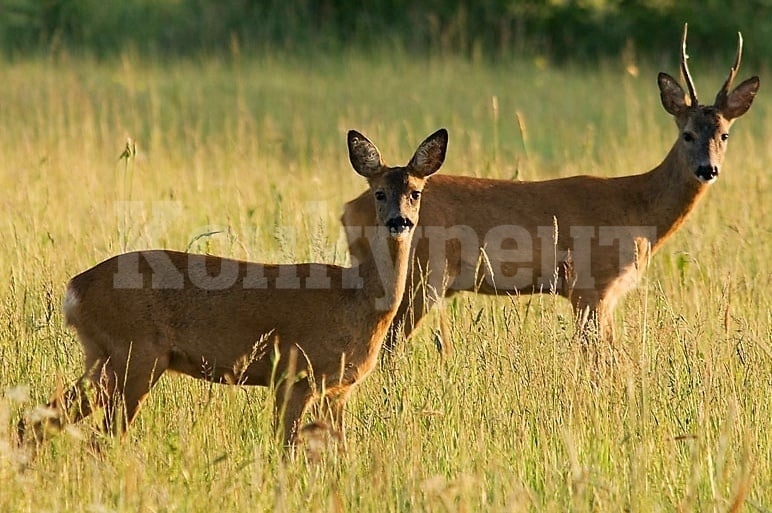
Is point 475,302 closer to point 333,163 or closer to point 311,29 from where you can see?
point 333,163

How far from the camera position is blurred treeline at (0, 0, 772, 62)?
18469 mm

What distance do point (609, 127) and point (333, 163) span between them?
370 centimetres

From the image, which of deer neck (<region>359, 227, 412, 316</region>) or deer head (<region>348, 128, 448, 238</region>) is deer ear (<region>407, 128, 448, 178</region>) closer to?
deer head (<region>348, 128, 448, 238</region>)

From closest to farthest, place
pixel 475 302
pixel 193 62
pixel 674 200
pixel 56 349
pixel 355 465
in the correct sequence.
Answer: pixel 355 465 → pixel 56 349 → pixel 475 302 → pixel 674 200 → pixel 193 62

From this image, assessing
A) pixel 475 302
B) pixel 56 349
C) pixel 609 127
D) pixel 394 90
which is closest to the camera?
pixel 56 349

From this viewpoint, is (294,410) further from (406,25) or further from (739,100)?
(406,25)

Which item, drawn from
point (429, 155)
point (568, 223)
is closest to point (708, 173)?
point (568, 223)

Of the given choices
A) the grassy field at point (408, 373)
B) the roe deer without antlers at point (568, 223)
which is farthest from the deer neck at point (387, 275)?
the roe deer without antlers at point (568, 223)

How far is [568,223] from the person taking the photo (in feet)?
23.7

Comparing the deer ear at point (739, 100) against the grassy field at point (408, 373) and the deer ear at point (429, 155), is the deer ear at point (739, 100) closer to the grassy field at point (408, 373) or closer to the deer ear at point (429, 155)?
the grassy field at point (408, 373)

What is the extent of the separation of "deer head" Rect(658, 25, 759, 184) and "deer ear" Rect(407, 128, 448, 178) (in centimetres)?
187


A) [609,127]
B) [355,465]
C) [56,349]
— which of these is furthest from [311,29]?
[355,465]

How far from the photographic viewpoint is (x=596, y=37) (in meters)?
19.8

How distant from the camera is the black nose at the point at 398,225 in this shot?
5.45 m
